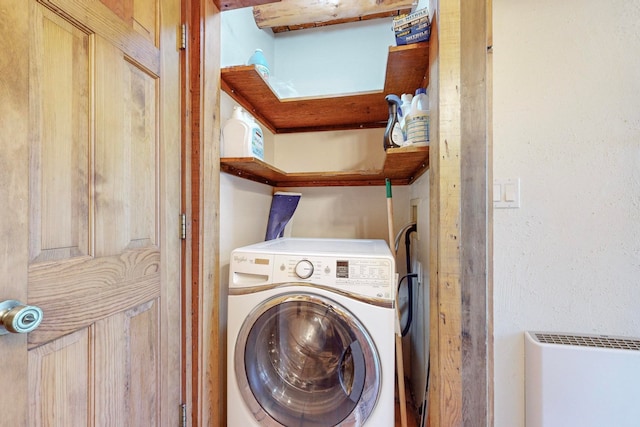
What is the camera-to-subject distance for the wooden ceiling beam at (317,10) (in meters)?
1.69

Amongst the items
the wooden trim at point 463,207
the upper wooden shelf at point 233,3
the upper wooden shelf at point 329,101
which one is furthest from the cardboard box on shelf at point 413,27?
the upper wooden shelf at point 233,3

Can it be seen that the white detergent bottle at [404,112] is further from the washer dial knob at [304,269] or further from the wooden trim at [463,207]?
the washer dial knob at [304,269]

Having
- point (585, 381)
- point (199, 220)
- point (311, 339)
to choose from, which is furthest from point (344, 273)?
point (585, 381)

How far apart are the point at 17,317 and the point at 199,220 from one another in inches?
23.6

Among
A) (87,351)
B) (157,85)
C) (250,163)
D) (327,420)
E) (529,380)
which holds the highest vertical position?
(157,85)

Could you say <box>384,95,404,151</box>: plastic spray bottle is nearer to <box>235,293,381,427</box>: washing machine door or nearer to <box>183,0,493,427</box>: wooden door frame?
<box>183,0,493,427</box>: wooden door frame

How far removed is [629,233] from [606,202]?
0.48ft

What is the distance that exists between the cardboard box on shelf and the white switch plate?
0.69m

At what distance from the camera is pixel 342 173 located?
1.69 m

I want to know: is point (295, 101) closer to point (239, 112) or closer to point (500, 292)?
point (239, 112)

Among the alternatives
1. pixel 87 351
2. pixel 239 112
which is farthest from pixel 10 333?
pixel 239 112

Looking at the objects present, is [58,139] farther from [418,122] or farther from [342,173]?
[342,173]

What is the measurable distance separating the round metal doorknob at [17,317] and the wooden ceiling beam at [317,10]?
1.95 metres

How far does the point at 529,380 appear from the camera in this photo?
1115 millimetres
